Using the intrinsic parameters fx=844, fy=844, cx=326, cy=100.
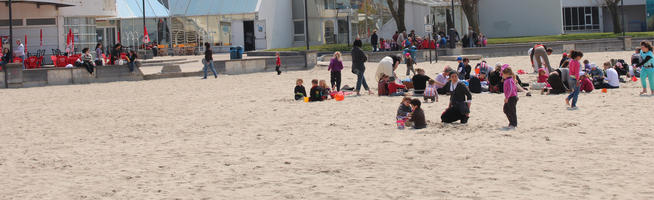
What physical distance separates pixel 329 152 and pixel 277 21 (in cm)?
4660

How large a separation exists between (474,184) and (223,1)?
50595 mm

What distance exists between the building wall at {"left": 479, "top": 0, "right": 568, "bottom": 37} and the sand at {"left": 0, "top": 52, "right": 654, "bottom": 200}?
4625 cm

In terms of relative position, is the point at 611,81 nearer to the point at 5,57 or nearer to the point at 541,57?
the point at 541,57

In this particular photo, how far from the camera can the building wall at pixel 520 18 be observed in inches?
2527

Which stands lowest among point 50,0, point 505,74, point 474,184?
point 474,184

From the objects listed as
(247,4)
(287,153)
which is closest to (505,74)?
(287,153)

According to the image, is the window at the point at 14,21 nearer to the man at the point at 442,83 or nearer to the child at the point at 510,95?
the man at the point at 442,83

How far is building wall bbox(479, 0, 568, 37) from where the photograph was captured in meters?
64.2

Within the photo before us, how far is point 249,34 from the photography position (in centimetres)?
5684

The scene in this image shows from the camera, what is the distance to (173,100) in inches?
845

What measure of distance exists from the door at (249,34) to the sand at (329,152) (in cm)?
3733

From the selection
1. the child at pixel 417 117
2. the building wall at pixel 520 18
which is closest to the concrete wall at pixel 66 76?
the child at pixel 417 117

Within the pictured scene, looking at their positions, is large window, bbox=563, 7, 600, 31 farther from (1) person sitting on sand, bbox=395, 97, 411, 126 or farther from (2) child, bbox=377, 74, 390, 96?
(1) person sitting on sand, bbox=395, 97, 411, 126

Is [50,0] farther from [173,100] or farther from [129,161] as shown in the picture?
[129,161]
